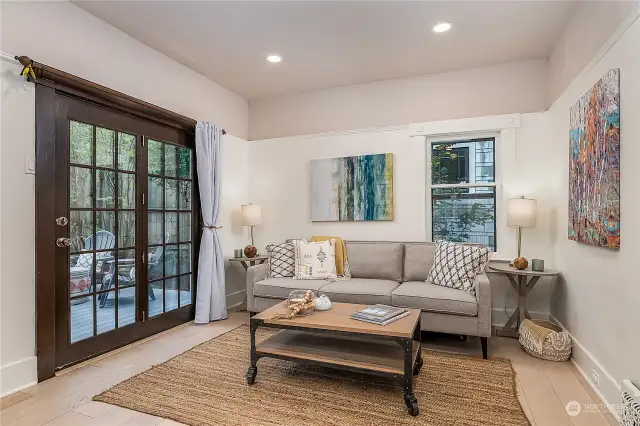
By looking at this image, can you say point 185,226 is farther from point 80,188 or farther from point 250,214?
point 80,188

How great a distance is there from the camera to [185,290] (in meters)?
3.79

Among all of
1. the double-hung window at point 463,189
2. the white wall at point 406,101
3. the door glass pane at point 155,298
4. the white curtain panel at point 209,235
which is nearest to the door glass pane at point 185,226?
the white curtain panel at point 209,235

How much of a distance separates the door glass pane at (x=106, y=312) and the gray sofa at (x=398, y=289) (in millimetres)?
1176

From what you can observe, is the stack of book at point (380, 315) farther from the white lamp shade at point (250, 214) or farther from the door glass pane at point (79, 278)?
the white lamp shade at point (250, 214)

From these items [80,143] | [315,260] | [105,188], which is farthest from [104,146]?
[315,260]

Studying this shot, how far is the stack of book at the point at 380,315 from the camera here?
7.43ft

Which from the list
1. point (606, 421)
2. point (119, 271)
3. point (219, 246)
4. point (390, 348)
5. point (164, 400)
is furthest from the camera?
point (219, 246)

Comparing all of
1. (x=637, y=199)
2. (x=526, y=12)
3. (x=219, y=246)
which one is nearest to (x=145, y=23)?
(x=219, y=246)

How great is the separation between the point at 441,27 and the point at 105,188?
3059mm

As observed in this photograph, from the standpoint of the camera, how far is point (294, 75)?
4.02 metres

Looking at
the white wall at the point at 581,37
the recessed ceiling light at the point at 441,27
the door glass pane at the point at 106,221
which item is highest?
the recessed ceiling light at the point at 441,27

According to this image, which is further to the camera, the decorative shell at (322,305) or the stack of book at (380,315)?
the decorative shell at (322,305)

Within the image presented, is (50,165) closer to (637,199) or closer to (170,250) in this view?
(170,250)

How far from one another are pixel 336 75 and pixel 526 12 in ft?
6.12
